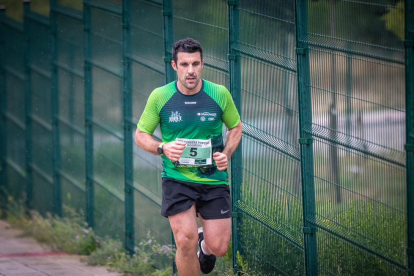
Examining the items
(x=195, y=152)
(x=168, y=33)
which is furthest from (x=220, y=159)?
(x=168, y=33)

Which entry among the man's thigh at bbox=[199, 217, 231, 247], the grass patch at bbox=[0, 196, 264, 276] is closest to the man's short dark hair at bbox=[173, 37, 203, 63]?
the man's thigh at bbox=[199, 217, 231, 247]

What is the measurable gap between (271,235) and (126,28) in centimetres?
313

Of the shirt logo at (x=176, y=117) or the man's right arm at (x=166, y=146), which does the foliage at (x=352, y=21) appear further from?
the man's right arm at (x=166, y=146)

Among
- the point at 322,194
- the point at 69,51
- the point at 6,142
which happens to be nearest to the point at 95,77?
the point at 69,51

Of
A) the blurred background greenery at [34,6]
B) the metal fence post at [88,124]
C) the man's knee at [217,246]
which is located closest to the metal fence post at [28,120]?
the blurred background greenery at [34,6]

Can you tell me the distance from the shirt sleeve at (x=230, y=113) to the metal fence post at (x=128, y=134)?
2560mm

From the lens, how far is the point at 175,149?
6.07 meters

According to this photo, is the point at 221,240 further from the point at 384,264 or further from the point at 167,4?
the point at 167,4

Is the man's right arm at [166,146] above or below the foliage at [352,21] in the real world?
below

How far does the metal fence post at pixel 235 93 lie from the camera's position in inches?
275

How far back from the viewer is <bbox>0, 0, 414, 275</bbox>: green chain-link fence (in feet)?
17.8

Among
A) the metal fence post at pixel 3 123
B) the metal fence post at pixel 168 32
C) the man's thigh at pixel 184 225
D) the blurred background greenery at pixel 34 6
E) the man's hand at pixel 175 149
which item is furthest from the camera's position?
the metal fence post at pixel 3 123

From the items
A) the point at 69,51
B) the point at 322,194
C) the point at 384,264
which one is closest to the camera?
the point at 384,264

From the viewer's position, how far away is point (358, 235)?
19.4ft
